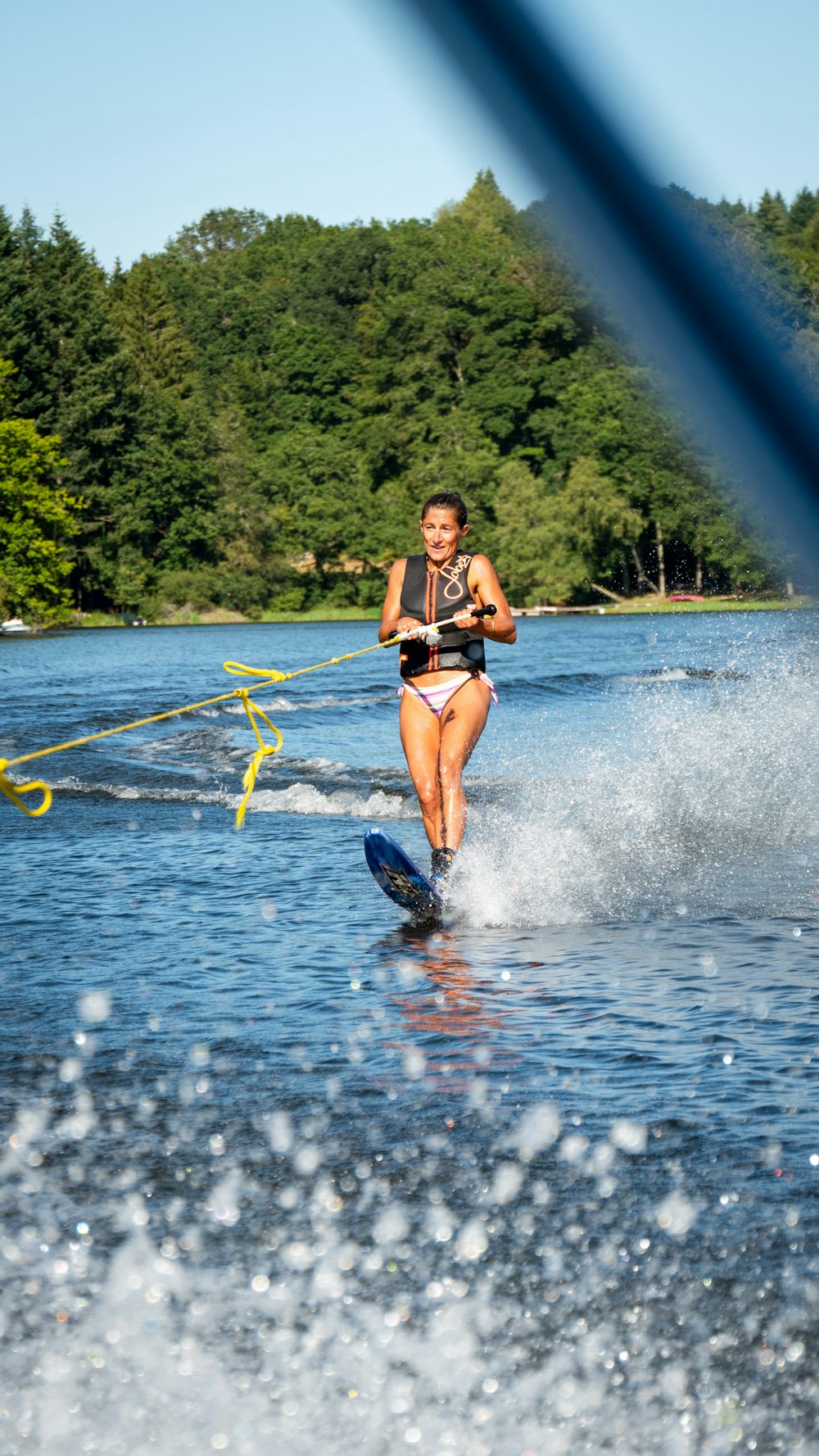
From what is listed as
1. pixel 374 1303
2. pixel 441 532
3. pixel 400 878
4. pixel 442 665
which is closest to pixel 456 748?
pixel 442 665

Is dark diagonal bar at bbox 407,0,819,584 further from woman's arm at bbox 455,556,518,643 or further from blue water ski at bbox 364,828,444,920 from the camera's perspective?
woman's arm at bbox 455,556,518,643

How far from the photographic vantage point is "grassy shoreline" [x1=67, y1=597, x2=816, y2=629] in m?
62.4

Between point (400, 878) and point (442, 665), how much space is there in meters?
1.02

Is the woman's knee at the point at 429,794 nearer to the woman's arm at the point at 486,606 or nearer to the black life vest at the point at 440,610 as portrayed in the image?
the black life vest at the point at 440,610

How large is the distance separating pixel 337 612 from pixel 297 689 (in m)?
49.0

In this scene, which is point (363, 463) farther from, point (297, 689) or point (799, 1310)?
point (799, 1310)

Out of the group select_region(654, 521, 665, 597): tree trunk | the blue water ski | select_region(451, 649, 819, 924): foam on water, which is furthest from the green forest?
the blue water ski

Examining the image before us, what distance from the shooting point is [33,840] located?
845cm

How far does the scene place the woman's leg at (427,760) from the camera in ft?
21.3

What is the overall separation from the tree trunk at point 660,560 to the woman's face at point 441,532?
60079 mm

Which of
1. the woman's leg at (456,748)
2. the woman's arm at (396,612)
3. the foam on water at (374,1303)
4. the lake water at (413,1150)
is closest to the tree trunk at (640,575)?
the lake water at (413,1150)

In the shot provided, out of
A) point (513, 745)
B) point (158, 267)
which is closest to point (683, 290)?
point (513, 745)

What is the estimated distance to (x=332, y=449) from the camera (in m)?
77.8

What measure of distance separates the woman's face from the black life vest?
0.06 meters
